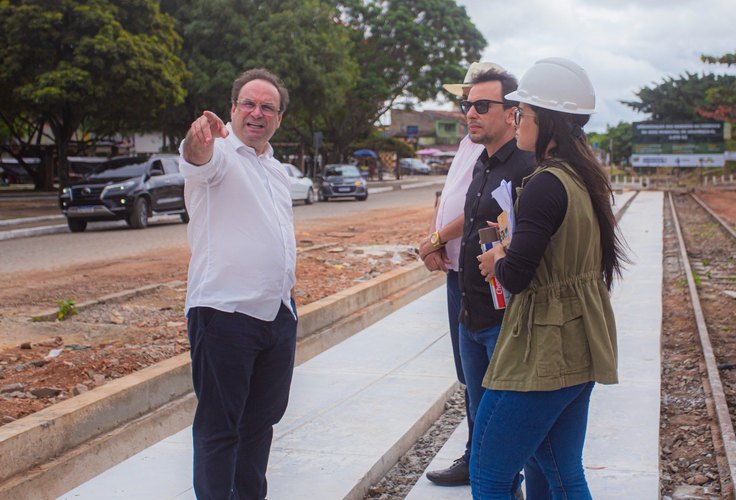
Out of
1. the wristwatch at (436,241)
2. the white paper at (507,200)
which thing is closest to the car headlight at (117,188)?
the wristwatch at (436,241)

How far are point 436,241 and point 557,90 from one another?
1466mm

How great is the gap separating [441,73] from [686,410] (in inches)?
1651

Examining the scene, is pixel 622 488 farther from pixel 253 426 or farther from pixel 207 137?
pixel 207 137

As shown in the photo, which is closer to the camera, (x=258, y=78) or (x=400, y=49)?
(x=258, y=78)

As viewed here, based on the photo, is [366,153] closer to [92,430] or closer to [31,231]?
[31,231]

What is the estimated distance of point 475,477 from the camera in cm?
285

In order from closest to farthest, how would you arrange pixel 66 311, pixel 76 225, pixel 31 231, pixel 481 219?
pixel 481 219, pixel 66 311, pixel 31 231, pixel 76 225

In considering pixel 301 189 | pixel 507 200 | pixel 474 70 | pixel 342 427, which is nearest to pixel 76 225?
pixel 301 189

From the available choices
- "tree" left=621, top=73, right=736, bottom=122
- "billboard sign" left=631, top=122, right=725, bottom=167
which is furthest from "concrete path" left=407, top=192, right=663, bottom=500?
"tree" left=621, top=73, right=736, bottom=122

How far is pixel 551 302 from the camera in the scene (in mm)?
2719

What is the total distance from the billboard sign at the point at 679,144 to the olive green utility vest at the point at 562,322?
50.7 m

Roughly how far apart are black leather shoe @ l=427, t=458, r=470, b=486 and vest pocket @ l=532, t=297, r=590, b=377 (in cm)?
187

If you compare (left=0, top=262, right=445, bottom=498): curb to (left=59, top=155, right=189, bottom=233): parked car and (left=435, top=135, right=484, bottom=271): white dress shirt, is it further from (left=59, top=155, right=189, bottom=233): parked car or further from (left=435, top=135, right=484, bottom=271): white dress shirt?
(left=59, top=155, right=189, bottom=233): parked car

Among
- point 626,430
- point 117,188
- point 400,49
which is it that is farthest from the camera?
point 400,49
